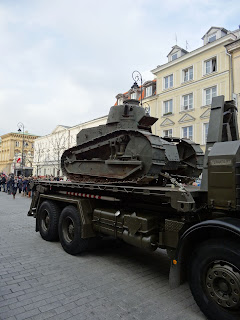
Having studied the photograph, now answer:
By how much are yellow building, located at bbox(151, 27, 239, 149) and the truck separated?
48.5ft

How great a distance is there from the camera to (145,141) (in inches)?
213

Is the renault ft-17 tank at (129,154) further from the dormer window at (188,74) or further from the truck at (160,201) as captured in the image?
the dormer window at (188,74)

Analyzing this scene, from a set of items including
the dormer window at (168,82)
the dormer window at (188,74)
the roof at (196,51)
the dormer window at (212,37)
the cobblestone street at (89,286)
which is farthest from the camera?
the dormer window at (168,82)

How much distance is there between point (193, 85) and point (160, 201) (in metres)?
20.1

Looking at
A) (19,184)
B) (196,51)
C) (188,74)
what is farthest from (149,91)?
(19,184)

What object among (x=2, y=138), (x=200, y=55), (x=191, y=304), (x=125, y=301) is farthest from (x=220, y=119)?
(x=2, y=138)

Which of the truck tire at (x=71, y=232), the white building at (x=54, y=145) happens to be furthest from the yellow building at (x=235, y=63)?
the white building at (x=54, y=145)

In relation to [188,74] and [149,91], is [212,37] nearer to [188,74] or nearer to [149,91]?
[188,74]

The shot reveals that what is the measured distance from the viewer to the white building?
1501 inches

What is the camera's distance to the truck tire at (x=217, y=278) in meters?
3.07

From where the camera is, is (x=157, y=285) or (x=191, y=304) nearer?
(x=191, y=304)

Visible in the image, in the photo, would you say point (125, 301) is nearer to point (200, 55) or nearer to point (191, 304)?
point (191, 304)

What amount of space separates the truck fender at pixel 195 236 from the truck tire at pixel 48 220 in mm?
4259

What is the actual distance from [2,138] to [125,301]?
3635 inches
